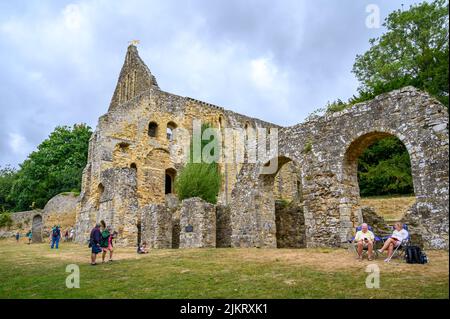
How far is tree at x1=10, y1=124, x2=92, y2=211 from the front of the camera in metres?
36.3

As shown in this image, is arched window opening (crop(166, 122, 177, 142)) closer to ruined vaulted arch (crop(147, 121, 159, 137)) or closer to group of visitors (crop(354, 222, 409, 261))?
ruined vaulted arch (crop(147, 121, 159, 137))

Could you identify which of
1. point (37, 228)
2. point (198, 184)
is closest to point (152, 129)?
point (198, 184)

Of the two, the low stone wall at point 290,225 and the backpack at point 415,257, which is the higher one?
the low stone wall at point 290,225

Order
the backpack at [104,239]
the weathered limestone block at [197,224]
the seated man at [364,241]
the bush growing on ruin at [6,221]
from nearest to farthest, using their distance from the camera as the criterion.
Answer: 1. the seated man at [364,241]
2. the backpack at [104,239]
3. the weathered limestone block at [197,224]
4. the bush growing on ruin at [6,221]

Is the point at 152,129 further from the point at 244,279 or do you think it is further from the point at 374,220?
the point at 244,279

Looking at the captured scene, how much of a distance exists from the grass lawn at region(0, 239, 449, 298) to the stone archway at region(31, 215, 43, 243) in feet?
70.1

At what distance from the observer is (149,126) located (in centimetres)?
2688

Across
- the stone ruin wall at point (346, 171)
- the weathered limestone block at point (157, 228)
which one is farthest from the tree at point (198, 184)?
the stone ruin wall at point (346, 171)

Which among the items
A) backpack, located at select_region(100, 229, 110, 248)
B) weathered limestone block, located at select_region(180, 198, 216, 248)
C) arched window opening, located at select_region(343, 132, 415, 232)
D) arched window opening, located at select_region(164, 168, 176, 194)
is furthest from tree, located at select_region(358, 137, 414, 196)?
backpack, located at select_region(100, 229, 110, 248)

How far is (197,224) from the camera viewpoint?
15891mm

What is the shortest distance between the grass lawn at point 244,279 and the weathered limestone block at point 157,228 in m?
6.81

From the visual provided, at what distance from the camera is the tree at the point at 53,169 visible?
3631 cm

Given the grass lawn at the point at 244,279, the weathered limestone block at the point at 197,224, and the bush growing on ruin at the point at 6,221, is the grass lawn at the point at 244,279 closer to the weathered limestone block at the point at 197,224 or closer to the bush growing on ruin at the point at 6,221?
the weathered limestone block at the point at 197,224
